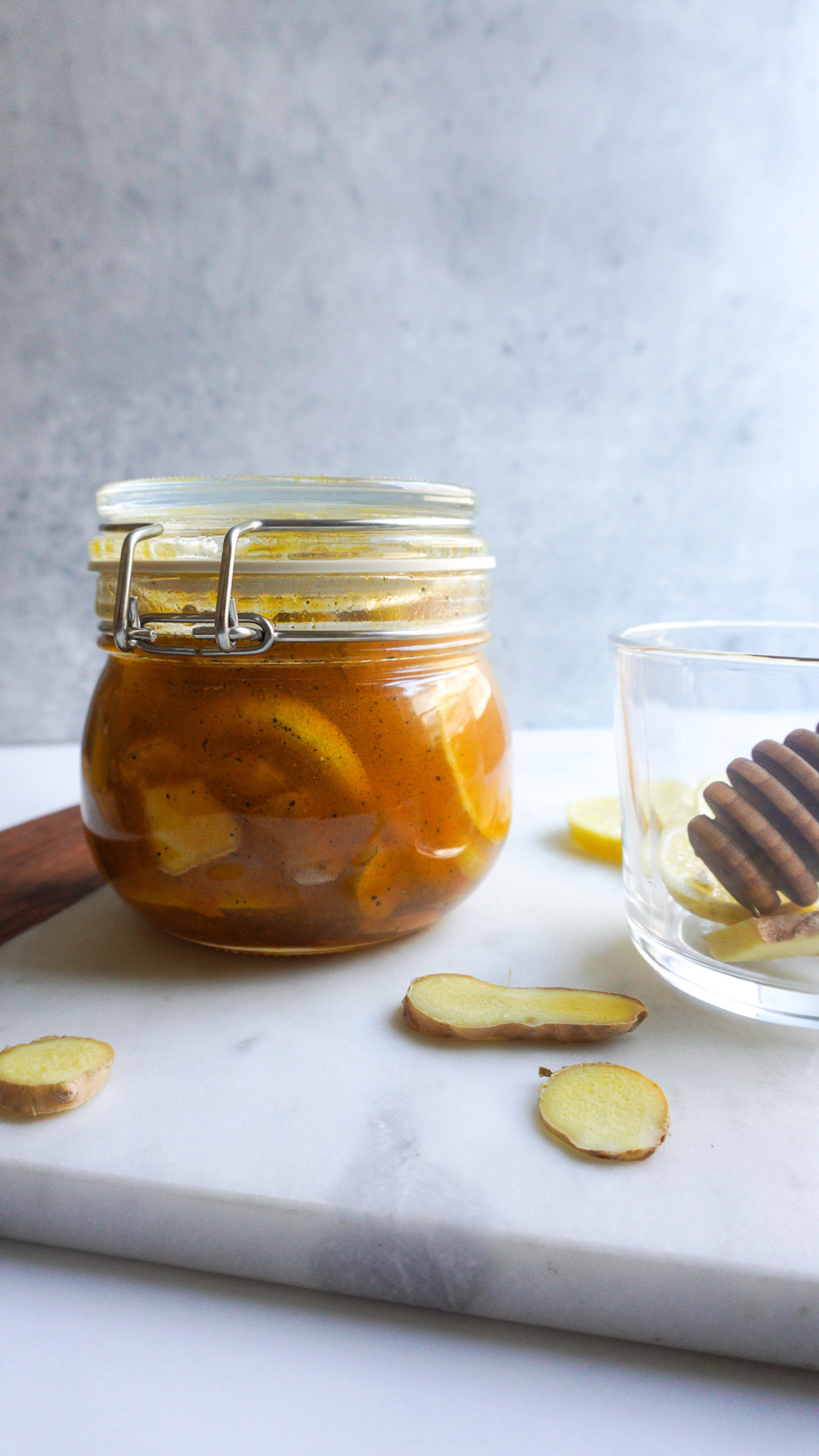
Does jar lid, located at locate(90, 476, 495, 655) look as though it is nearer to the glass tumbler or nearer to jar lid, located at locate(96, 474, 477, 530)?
jar lid, located at locate(96, 474, 477, 530)

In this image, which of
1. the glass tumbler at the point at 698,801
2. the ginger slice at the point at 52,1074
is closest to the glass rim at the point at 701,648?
the glass tumbler at the point at 698,801

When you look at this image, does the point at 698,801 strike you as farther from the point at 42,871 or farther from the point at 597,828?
the point at 42,871

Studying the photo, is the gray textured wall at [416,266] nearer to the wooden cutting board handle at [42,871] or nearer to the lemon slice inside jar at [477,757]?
the wooden cutting board handle at [42,871]

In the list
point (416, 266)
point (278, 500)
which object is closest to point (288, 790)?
point (278, 500)

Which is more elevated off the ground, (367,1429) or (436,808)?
(436,808)

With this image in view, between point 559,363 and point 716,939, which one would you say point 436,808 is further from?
point 559,363

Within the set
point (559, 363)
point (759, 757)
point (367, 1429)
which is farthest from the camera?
point (559, 363)

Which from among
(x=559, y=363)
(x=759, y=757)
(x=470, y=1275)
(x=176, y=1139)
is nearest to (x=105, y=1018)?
(x=176, y=1139)
